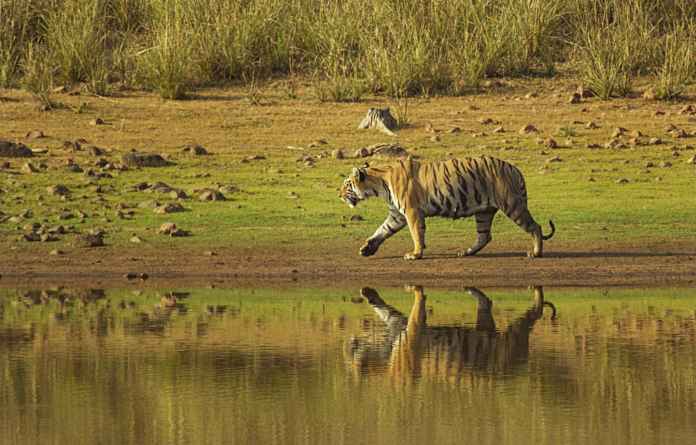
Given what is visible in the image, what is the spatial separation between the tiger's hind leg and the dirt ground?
10cm

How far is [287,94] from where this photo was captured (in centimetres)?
2230

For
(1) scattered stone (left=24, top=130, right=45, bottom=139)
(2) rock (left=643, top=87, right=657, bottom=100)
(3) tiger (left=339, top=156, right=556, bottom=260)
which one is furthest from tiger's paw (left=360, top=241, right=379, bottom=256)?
(2) rock (left=643, top=87, right=657, bottom=100)

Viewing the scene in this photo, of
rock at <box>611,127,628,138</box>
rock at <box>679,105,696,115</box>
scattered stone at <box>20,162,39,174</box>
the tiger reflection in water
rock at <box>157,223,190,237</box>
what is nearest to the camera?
the tiger reflection in water

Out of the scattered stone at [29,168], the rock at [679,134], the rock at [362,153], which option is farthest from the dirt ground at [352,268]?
the rock at [679,134]

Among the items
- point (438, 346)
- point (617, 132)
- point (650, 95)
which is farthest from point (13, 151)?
point (438, 346)

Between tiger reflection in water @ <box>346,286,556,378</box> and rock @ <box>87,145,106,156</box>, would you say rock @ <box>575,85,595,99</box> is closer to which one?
rock @ <box>87,145,106,156</box>

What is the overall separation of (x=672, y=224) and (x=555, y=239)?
129 centimetres

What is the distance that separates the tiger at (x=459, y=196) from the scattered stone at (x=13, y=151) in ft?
18.1

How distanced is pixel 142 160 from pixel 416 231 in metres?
4.91

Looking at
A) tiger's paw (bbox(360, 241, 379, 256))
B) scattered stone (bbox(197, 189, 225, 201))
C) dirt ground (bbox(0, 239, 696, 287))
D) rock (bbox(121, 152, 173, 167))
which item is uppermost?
rock (bbox(121, 152, 173, 167))

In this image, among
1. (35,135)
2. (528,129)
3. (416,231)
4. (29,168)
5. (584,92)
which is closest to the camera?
(416,231)

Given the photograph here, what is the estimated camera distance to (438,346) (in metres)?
11.0

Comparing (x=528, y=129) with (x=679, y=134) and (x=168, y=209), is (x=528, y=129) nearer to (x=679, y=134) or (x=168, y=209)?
(x=679, y=134)

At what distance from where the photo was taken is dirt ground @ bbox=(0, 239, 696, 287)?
14344mm
